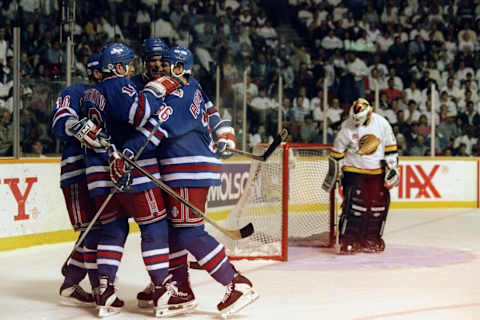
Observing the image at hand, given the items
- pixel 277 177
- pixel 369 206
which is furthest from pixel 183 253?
pixel 369 206

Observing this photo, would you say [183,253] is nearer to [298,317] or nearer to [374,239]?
[298,317]

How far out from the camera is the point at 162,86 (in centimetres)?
416

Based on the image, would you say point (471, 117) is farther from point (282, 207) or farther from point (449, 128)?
point (282, 207)

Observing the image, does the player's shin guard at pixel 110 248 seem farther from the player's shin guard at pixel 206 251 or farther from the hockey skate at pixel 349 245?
the hockey skate at pixel 349 245

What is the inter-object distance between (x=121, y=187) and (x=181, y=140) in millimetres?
417

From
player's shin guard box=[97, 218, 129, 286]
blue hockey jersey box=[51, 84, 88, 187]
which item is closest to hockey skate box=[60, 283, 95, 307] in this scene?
player's shin guard box=[97, 218, 129, 286]

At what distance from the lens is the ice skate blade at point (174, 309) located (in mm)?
4234

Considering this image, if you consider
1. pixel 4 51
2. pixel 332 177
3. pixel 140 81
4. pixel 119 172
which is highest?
pixel 4 51

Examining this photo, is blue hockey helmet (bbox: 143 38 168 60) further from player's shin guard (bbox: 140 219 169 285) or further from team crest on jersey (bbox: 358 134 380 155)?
team crest on jersey (bbox: 358 134 380 155)


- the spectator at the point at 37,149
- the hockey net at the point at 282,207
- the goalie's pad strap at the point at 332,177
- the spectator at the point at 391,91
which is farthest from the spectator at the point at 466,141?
the spectator at the point at 37,149

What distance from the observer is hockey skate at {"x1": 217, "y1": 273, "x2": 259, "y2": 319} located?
4207 millimetres

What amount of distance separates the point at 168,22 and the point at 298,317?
744 centimetres

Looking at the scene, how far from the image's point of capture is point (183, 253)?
4.46 metres

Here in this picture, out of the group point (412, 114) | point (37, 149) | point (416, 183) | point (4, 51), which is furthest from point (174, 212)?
point (412, 114)
